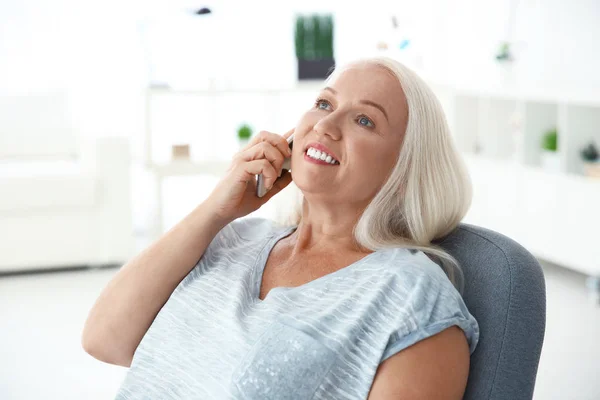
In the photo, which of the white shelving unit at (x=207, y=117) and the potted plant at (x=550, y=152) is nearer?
the potted plant at (x=550, y=152)

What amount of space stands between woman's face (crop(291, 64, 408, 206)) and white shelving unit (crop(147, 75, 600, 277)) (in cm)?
285

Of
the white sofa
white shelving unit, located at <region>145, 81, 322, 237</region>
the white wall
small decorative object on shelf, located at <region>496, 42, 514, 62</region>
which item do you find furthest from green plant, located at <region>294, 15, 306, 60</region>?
the white sofa

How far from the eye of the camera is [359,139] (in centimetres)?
153

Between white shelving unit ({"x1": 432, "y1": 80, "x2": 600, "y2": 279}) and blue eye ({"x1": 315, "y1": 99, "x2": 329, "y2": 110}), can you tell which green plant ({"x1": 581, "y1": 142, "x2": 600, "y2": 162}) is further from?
blue eye ({"x1": 315, "y1": 99, "x2": 329, "y2": 110})

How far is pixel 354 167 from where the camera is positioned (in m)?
1.53

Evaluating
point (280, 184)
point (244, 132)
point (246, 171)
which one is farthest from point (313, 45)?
point (246, 171)

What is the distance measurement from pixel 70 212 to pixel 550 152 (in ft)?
8.30

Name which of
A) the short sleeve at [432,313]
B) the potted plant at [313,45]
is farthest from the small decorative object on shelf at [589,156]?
the short sleeve at [432,313]

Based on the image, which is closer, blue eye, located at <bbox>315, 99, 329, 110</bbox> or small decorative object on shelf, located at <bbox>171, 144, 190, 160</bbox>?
blue eye, located at <bbox>315, 99, 329, 110</bbox>

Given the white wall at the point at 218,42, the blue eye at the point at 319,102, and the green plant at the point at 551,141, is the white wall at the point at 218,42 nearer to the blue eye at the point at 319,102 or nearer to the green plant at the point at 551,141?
the green plant at the point at 551,141

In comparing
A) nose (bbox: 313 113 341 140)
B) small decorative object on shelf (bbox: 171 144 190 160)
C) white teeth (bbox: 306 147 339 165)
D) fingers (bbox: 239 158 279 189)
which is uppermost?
nose (bbox: 313 113 341 140)

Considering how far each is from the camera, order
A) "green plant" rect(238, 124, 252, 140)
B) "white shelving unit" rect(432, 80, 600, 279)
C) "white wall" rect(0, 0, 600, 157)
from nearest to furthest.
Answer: "white shelving unit" rect(432, 80, 600, 279), "green plant" rect(238, 124, 252, 140), "white wall" rect(0, 0, 600, 157)

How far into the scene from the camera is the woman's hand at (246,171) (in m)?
1.65

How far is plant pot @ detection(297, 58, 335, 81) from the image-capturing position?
5.83 m
